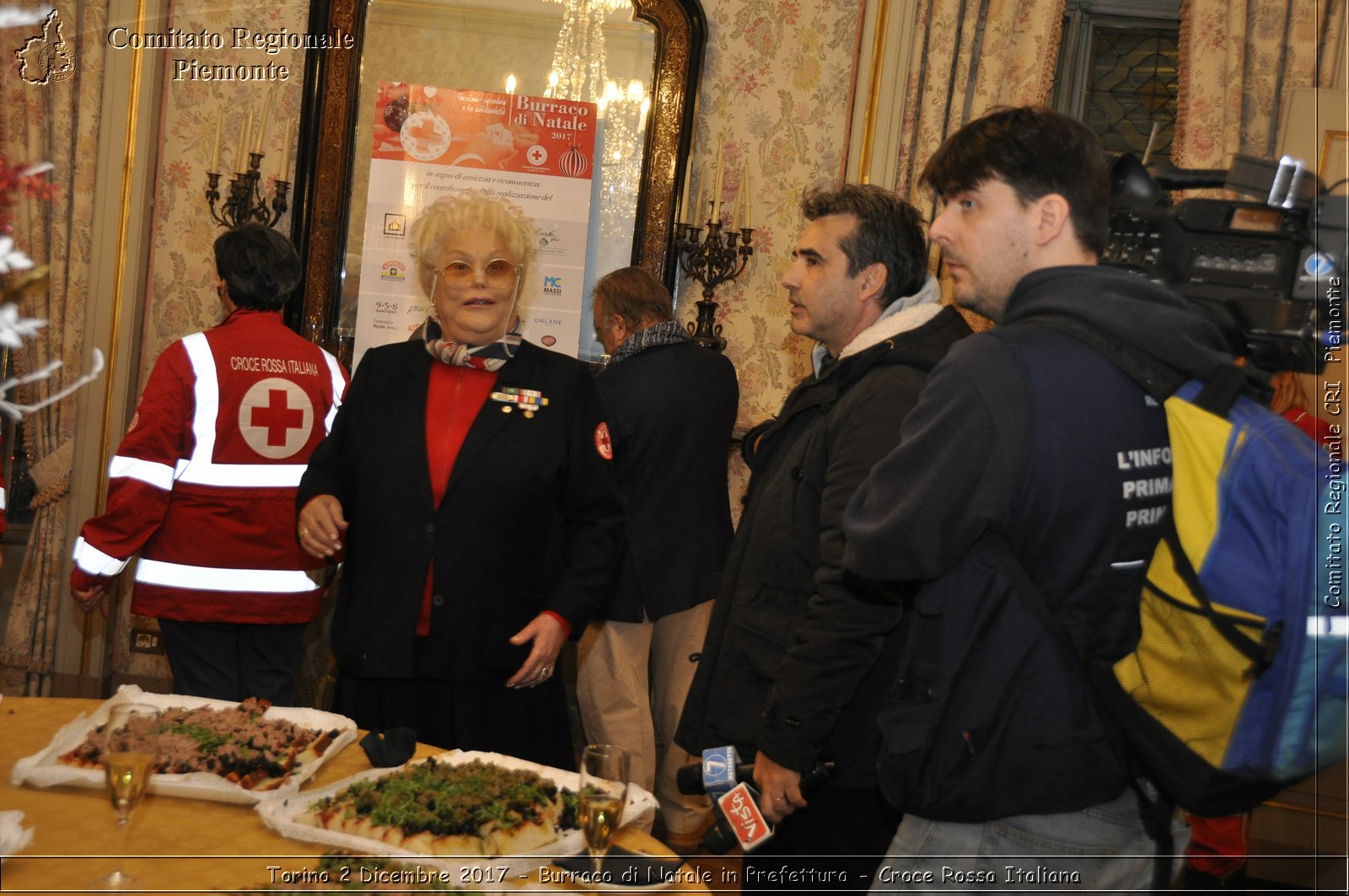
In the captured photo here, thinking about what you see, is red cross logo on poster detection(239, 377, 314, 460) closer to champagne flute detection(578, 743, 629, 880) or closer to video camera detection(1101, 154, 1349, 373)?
champagne flute detection(578, 743, 629, 880)

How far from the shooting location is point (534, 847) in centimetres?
140

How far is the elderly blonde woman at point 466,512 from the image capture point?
226 cm

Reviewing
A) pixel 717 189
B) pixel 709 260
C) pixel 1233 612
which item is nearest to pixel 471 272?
pixel 1233 612

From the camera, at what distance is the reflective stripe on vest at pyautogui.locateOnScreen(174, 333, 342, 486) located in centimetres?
279

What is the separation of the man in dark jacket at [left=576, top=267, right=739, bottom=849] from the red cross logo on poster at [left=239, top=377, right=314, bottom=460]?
954 millimetres

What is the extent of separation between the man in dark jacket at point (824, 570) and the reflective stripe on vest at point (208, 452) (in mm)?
1248

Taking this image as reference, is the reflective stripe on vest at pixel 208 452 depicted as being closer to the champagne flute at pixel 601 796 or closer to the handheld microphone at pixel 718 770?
the handheld microphone at pixel 718 770

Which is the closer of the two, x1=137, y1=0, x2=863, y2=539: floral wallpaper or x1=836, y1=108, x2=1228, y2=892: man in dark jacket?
x1=836, y1=108, x2=1228, y2=892: man in dark jacket

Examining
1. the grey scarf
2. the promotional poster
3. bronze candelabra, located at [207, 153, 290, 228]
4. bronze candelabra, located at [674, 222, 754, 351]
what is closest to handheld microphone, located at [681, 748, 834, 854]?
the grey scarf

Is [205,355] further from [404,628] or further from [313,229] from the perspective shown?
[313,229]

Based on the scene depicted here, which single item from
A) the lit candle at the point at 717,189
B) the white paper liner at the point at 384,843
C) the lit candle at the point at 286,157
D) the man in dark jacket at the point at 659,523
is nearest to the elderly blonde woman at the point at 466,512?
the white paper liner at the point at 384,843

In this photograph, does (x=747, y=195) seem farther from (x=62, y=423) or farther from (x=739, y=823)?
(x=739, y=823)

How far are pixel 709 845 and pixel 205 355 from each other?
1764mm

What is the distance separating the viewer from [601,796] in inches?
50.3
